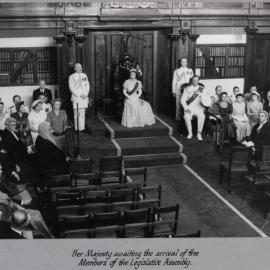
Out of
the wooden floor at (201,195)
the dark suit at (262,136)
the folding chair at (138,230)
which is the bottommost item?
the wooden floor at (201,195)

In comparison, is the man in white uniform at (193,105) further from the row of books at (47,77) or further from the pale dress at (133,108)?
the row of books at (47,77)

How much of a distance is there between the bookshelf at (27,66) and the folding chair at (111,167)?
4305 mm

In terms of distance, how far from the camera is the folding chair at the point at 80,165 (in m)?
8.62

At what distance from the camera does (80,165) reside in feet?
28.6

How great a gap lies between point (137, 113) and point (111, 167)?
2789mm

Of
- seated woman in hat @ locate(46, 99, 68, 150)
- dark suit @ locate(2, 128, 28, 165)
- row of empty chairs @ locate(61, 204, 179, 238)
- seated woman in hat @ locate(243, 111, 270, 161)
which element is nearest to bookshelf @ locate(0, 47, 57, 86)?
seated woman in hat @ locate(46, 99, 68, 150)

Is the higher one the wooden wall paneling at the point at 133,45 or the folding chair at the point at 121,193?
the wooden wall paneling at the point at 133,45

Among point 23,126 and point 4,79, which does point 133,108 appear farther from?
point 4,79

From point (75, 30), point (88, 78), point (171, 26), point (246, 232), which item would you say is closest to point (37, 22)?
point (75, 30)

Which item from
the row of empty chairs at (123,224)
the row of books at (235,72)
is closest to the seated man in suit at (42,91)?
the row of books at (235,72)

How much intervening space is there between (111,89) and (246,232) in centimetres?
608

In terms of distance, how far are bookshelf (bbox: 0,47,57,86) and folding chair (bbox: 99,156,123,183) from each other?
14.1 feet

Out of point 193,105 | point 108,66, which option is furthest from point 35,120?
point 193,105

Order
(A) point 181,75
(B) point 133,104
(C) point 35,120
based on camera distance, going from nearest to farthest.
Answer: (C) point 35,120
(B) point 133,104
(A) point 181,75
